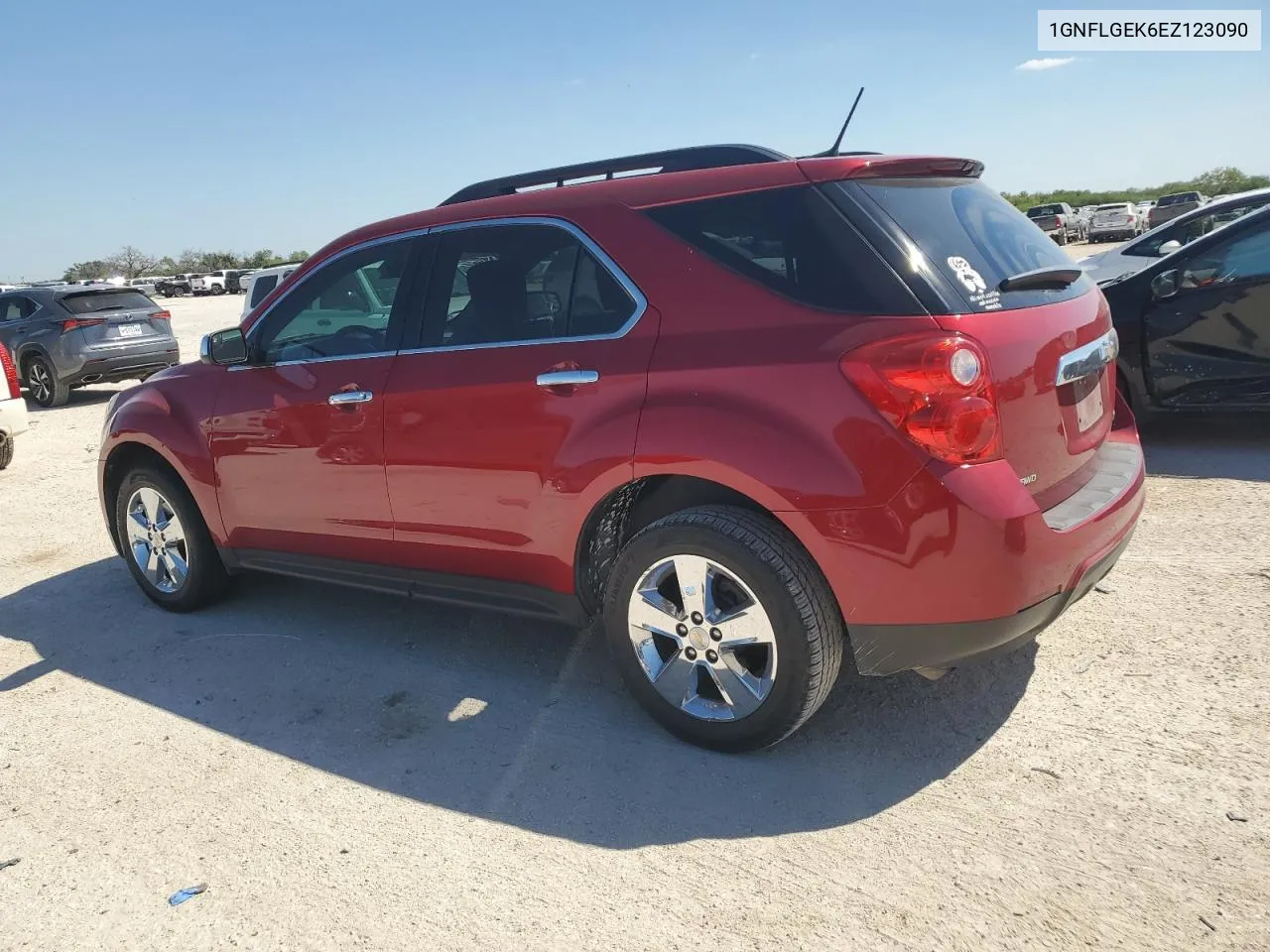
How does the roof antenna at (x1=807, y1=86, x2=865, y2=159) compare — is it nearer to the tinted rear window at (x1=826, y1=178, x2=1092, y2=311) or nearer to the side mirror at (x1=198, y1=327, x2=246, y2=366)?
the tinted rear window at (x1=826, y1=178, x2=1092, y2=311)

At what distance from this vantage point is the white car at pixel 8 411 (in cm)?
878

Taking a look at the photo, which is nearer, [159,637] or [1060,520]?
[1060,520]

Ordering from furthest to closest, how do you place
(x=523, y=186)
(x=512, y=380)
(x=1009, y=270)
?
(x=523, y=186)
(x=512, y=380)
(x=1009, y=270)

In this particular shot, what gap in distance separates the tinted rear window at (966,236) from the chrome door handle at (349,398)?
1958 millimetres

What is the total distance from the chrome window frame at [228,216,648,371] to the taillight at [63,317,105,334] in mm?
10456

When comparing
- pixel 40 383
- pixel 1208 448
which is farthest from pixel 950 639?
pixel 40 383

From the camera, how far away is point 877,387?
2.63m

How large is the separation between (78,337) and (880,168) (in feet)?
42.7

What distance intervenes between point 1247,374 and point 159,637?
6467 mm

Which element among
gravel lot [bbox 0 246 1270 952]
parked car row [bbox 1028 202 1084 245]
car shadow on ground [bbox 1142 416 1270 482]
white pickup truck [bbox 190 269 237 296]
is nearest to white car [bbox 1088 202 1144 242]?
parked car row [bbox 1028 202 1084 245]

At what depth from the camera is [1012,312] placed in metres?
2.80

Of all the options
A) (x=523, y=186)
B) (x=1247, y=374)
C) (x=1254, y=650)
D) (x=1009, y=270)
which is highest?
(x=523, y=186)

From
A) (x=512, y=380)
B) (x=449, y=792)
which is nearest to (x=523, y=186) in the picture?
(x=512, y=380)

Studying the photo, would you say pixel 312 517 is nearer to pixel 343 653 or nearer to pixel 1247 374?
pixel 343 653
